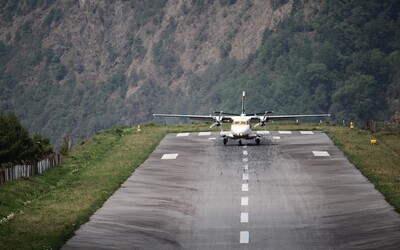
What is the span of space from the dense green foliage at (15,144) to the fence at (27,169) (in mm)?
729

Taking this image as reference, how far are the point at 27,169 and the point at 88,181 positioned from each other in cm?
352

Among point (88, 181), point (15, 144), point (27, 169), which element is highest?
point (15, 144)

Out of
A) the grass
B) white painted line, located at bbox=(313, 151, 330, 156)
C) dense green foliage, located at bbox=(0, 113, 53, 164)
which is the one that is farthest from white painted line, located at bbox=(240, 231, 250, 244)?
white painted line, located at bbox=(313, 151, 330, 156)

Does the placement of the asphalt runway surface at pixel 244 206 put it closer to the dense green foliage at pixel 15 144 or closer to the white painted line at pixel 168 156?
the white painted line at pixel 168 156

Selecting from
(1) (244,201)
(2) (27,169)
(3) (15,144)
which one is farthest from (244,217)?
(3) (15,144)

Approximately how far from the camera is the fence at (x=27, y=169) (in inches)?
2096

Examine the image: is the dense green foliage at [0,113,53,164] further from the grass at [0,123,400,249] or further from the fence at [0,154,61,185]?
the grass at [0,123,400,249]

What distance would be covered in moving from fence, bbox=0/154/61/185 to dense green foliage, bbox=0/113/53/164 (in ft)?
2.39

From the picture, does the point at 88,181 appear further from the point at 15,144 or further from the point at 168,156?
→ the point at 168,156

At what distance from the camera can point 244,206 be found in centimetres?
4572

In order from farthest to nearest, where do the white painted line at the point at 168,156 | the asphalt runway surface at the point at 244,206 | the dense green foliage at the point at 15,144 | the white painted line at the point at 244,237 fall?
the white painted line at the point at 168,156, the dense green foliage at the point at 15,144, the asphalt runway surface at the point at 244,206, the white painted line at the point at 244,237

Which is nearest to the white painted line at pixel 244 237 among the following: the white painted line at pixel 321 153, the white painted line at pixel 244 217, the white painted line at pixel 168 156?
the white painted line at pixel 244 217

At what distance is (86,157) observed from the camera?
7050 cm

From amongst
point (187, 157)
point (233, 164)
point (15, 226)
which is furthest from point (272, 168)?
point (15, 226)
